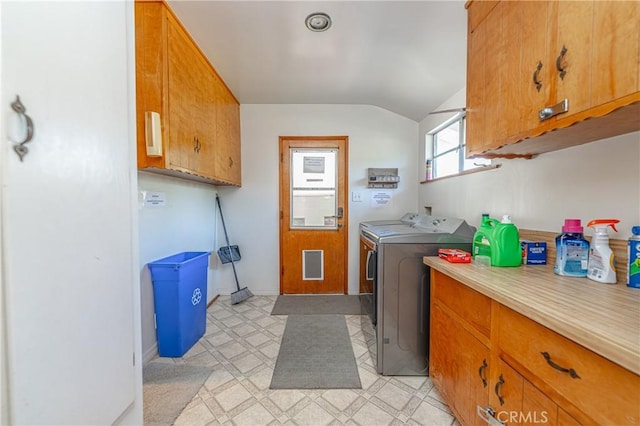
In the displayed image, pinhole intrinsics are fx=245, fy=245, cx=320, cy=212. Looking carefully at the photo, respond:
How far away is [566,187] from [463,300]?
763 millimetres

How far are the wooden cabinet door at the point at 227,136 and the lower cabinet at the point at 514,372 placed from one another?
7.08 ft

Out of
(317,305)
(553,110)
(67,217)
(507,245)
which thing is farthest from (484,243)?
(317,305)

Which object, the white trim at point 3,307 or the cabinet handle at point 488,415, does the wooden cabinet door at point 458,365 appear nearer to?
the cabinet handle at point 488,415

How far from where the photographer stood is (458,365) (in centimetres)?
120

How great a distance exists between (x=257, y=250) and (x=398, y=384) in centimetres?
217

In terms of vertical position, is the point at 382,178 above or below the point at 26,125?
above

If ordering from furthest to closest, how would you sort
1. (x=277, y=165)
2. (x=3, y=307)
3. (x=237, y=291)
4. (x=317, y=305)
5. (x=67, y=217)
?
(x=277, y=165) < (x=237, y=291) < (x=317, y=305) < (x=67, y=217) < (x=3, y=307)

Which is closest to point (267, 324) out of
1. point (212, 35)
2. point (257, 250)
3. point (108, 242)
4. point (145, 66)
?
point (257, 250)

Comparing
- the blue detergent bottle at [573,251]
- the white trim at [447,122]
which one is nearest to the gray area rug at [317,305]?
the blue detergent bottle at [573,251]

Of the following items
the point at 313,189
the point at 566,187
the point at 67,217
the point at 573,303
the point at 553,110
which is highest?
the point at 553,110

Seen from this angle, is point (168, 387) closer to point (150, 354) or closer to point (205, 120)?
point (150, 354)

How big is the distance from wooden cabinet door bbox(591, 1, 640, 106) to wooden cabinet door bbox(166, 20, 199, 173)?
199 cm

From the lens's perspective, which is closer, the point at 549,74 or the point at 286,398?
the point at 549,74

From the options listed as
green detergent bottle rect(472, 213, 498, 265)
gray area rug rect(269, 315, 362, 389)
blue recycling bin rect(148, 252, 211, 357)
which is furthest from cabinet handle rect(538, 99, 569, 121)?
blue recycling bin rect(148, 252, 211, 357)
